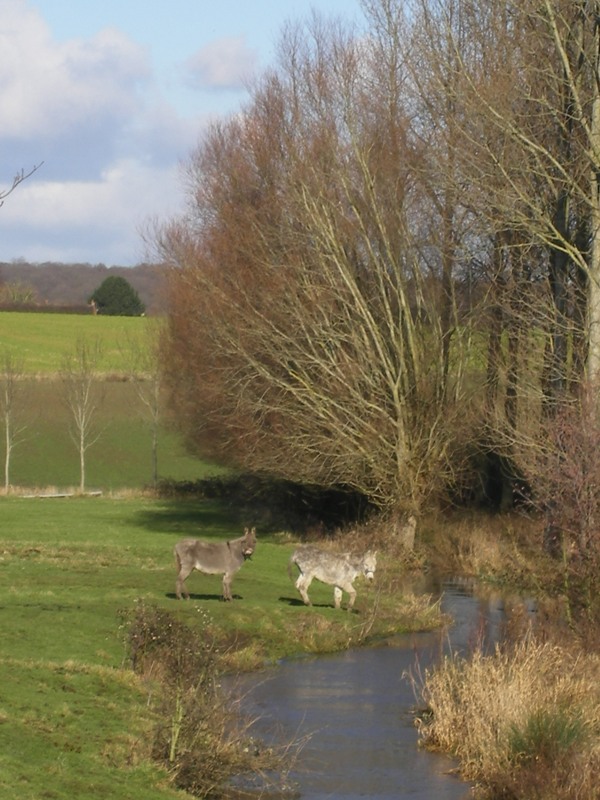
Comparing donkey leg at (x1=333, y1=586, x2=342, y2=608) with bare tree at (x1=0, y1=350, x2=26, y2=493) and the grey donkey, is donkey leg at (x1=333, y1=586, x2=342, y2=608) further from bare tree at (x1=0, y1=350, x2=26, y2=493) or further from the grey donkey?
bare tree at (x1=0, y1=350, x2=26, y2=493)

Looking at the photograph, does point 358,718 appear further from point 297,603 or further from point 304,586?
Result: point 297,603

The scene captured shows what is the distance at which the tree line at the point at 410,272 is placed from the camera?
34156mm

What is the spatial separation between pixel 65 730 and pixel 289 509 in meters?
29.8

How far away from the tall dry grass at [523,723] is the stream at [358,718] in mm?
364

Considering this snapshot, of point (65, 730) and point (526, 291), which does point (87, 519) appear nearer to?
point (526, 291)

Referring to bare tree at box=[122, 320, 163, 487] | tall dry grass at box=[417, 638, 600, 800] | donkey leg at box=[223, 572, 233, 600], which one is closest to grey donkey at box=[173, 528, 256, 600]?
donkey leg at box=[223, 572, 233, 600]

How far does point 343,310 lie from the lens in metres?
37.2

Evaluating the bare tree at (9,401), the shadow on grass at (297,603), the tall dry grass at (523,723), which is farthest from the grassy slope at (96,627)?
the bare tree at (9,401)

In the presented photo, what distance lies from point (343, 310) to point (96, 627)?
57.4 feet

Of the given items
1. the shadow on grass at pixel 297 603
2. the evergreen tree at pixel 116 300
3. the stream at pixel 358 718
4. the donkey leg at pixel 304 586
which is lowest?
the stream at pixel 358 718

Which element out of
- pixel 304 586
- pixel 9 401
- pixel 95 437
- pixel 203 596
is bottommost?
pixel 203 596

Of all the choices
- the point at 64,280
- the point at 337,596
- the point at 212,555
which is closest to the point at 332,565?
the point at 337,596

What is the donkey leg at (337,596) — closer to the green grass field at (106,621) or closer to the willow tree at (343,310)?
the green grass field at (106,621)

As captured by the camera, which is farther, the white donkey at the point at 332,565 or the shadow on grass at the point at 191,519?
the shadow on grass at the point at 191,519
